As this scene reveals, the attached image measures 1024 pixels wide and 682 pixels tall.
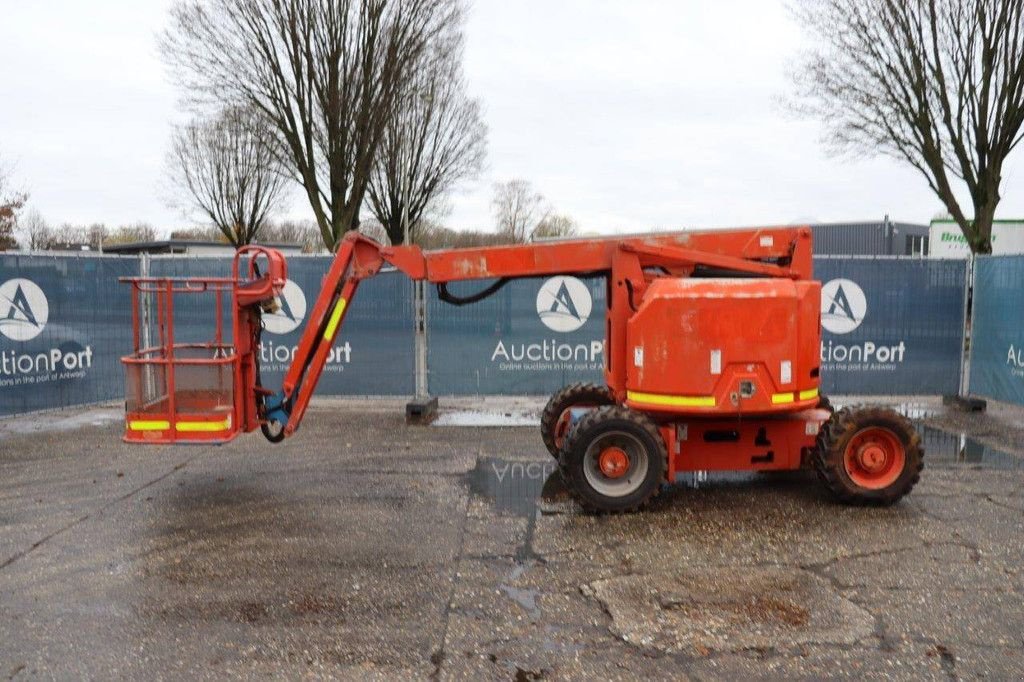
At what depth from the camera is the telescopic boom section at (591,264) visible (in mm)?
7594

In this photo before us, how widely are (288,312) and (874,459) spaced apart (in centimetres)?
839

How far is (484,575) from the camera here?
5840 millimetres

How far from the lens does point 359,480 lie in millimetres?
8430

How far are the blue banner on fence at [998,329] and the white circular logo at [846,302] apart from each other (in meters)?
1.61

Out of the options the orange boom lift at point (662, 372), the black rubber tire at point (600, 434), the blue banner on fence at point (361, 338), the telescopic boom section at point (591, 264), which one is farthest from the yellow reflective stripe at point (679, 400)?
the blue banner on fence at point (361, 338)

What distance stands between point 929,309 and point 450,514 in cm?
870

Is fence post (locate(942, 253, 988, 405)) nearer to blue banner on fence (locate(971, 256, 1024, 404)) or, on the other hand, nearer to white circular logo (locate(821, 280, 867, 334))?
blue banner on fence (locate(971, 256, 1024, 404))

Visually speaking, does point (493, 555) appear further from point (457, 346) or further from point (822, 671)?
point (457, 346)

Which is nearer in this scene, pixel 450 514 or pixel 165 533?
pixel 165 533

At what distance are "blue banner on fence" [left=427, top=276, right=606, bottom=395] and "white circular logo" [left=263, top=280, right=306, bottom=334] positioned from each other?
1.90 meters

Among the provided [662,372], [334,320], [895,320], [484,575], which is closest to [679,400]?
[662,372]

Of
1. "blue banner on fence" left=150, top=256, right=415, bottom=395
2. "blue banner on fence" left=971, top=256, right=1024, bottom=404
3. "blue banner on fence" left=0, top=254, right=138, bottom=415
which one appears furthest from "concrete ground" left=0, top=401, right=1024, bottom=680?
"blue banner on fence" left=150, top=256, right=415, bottom=395

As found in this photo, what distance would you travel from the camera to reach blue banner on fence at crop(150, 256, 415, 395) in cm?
1252

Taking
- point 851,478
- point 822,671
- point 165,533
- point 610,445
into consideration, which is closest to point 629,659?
point 822,671
